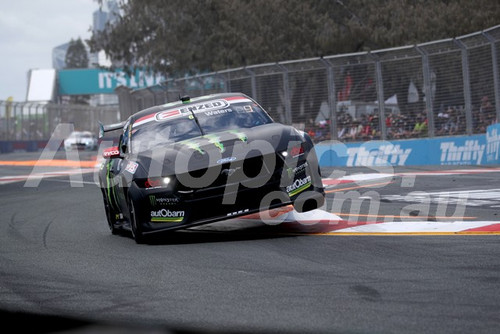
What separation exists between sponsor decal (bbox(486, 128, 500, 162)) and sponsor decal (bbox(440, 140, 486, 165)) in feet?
0.93

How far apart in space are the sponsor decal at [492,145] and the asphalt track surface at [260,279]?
7.91 metres

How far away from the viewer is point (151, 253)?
820 centimetres

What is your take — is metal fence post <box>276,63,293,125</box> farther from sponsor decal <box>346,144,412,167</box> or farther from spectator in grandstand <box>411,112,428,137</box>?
spectator in grandstand <box>411,112,428,137</box>

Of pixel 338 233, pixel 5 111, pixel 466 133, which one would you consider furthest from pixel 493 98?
pixel 5 111

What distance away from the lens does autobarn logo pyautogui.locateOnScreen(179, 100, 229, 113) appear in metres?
10.1

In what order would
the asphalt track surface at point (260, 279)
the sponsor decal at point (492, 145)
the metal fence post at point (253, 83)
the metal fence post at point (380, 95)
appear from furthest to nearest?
the metal fence post at point (253, 83) → the metal fence post at point (380, 95) → the sponsor decal at point (492, 145) → the asphalt track surface at point (260, 279)

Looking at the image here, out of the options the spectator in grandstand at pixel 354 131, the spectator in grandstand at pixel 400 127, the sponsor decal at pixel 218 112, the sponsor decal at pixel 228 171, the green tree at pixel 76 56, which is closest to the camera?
the sponsor decal at pixel 228 171

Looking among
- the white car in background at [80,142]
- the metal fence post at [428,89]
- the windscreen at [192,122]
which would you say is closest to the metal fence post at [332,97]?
the metal fence post at [428,89]

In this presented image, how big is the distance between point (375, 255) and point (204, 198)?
195 centimetres

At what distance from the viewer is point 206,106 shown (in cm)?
1019

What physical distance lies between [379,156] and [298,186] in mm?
13464

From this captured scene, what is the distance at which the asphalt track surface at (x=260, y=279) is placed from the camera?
490 cm

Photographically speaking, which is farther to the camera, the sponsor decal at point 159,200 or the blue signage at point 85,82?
the blue signage at point 85,82

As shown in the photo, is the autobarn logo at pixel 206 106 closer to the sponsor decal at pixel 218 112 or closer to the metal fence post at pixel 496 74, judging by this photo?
the sponsor decal at pixel 218 112
